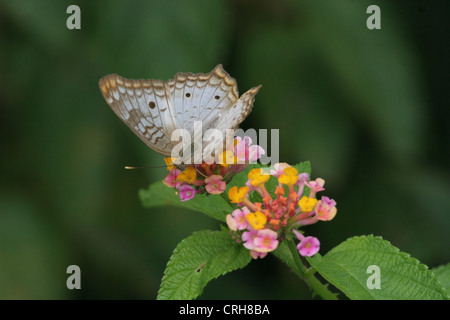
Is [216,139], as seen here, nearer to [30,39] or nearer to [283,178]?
[283,178]

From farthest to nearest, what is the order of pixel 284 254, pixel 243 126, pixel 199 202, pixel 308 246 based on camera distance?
pixel 243 126 < pixel 199 202 < pixel 284 254 < pixel 308 246

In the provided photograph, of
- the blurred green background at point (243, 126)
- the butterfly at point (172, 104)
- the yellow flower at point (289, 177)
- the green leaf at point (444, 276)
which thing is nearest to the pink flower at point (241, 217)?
the yellow flower at point (289, 177)

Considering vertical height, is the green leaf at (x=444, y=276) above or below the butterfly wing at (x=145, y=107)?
below

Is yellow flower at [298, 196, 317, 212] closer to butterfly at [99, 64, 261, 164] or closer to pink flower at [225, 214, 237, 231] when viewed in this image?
pink flower at [225, 214, 237, 231]

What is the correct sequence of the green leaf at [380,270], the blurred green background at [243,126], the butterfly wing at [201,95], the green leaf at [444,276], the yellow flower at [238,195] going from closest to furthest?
the green leaf at [380,270]
the yellow flower at [238,195]
the green leaf at [444,276]
the butterfly wing at [201,95]
the blurred green background at [243,126]

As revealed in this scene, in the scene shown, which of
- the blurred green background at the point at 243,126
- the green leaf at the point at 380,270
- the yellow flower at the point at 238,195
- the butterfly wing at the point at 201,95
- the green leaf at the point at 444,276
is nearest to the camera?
the green leaf at the point at 380,270

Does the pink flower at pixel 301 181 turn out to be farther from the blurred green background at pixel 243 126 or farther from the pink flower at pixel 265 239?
the blurred green background at pixel 243 126

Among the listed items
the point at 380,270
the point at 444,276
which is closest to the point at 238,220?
the point at 380,270

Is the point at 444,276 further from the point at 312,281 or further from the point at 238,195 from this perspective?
the point at 238,195
